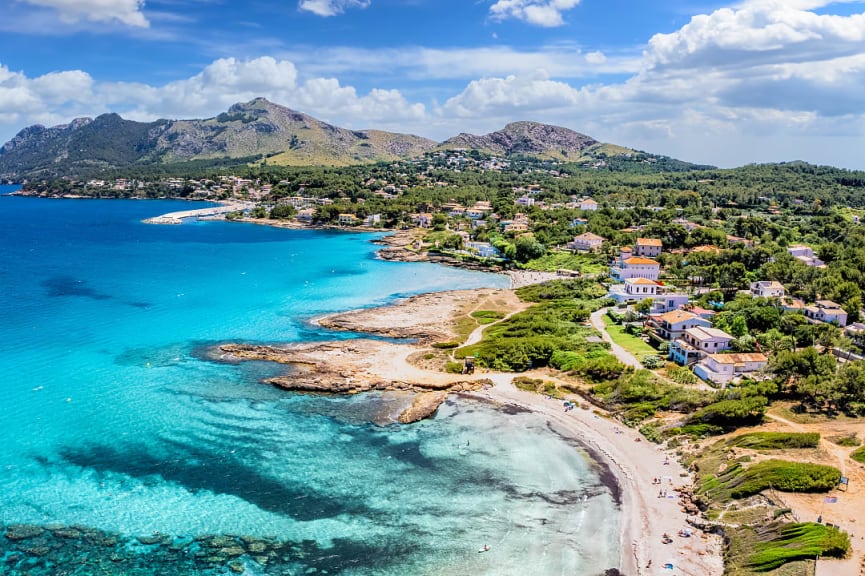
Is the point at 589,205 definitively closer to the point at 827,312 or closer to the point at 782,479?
the point at 827,312

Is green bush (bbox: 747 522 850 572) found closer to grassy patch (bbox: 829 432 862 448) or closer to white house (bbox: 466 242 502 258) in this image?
grassy patch (bbox: 829 432 862 448)

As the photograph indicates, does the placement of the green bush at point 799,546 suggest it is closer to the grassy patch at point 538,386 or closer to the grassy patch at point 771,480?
the grassy patch at point 771,480

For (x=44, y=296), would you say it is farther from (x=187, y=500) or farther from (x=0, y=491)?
(x=187, y=500)

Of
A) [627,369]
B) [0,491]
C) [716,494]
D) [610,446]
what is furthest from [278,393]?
[716,494]

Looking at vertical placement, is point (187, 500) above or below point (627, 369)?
below

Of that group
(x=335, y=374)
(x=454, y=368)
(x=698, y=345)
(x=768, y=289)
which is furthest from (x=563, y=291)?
(x=335, y=374)

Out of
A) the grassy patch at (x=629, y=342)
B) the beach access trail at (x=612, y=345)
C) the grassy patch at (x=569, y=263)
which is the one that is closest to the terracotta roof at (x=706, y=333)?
the grassy patch at (x=629, y=342)
